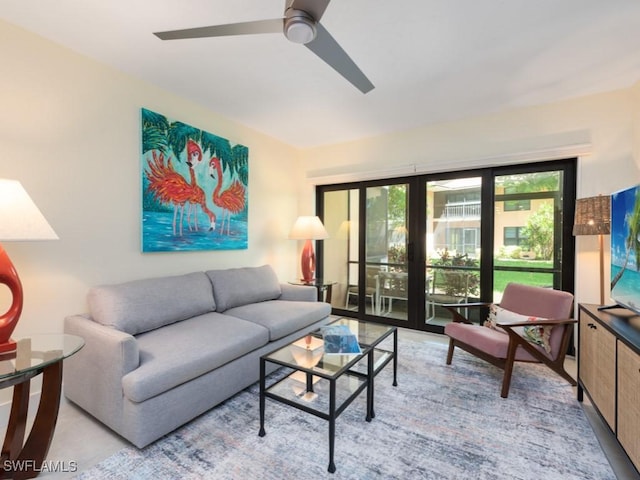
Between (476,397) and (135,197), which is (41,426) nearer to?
(135,197)

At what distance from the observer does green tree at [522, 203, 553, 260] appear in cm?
300

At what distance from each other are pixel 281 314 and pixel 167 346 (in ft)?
3.43

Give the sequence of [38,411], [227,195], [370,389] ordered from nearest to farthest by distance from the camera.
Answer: [38,411] < [370,389] < [227,195]

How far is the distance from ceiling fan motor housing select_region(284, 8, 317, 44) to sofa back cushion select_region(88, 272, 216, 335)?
2.03 m

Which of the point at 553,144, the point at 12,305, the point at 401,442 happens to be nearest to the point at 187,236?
the point at 12,305

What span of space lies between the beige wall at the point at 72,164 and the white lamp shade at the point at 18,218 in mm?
634

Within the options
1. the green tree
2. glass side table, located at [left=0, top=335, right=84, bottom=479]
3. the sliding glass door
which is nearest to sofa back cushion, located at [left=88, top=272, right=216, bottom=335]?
glass side table, located at [left=0, top=335, right=84, bottom=479]

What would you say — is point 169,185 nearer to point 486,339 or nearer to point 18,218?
point 18,218

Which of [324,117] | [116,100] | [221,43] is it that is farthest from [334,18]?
[116,100]

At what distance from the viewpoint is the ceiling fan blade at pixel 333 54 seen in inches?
55.7

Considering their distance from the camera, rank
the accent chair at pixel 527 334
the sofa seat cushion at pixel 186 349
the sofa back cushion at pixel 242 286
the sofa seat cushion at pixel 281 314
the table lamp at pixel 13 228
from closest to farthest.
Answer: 1. the table lamp at pixel 13 228
2. the sofa seat cushion at pixel 186 349
3. the accent chair at pixel 527 334
4. the sofa seat cushion at pixel 281 314
5. the sofa back cushion at pixel 242 286

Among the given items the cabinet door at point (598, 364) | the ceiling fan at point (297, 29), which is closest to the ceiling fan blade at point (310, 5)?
the ceiling fan at point (297, 29)

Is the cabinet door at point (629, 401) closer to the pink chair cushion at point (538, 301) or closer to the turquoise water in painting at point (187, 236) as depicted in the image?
the pink chair cushion at point (538, 301)

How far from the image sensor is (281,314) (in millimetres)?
2770
